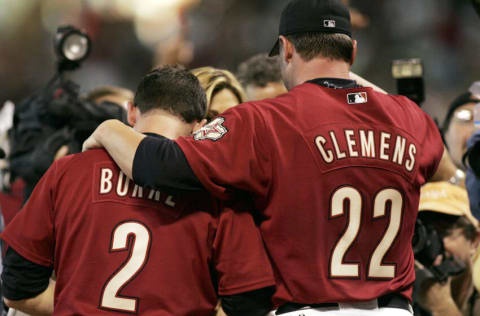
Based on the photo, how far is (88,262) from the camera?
1.98 m

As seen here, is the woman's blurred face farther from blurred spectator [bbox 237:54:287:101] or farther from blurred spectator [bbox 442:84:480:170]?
blurred spectator [bbox 442:84:480:170]

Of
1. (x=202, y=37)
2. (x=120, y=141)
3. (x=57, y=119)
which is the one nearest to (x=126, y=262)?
(x=120, y=141)

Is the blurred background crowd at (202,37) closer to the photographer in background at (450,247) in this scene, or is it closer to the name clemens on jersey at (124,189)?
the photographer in background at (450,247)

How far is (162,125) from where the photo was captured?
2150 millimetres

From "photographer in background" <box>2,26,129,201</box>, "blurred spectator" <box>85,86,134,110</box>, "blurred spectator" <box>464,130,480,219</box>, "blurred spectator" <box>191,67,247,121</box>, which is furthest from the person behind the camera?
"blurred spectator" <box>85,86,134,110</box>

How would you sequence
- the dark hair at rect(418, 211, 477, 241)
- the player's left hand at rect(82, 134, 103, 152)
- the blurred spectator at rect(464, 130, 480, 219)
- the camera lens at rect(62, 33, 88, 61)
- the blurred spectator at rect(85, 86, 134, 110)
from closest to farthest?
the player's left hand at rect(82, 134, 103, 152), the blurred spectator at rect(464, 130, 480, 219), the dark hair at rect(418, 211, 477, 241), the camera lens at rect(62, 33, 88, 61), the blurred spectator at rect(85, 86, 134, 110)

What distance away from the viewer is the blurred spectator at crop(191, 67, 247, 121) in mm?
2943

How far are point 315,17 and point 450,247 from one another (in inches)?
71.2

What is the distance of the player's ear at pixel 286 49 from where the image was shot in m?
2.16

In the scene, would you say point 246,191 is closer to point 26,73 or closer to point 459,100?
point 459,100

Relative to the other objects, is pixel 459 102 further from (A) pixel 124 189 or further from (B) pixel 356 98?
(A) pixel 124 189

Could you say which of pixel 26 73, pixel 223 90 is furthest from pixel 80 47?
pixel 26 73

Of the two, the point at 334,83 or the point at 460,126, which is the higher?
the point at 334,83

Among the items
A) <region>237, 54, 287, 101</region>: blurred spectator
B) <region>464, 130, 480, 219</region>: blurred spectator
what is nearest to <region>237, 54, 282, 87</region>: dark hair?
<region>237, 54, 287, 101</region>: blurred spectator
